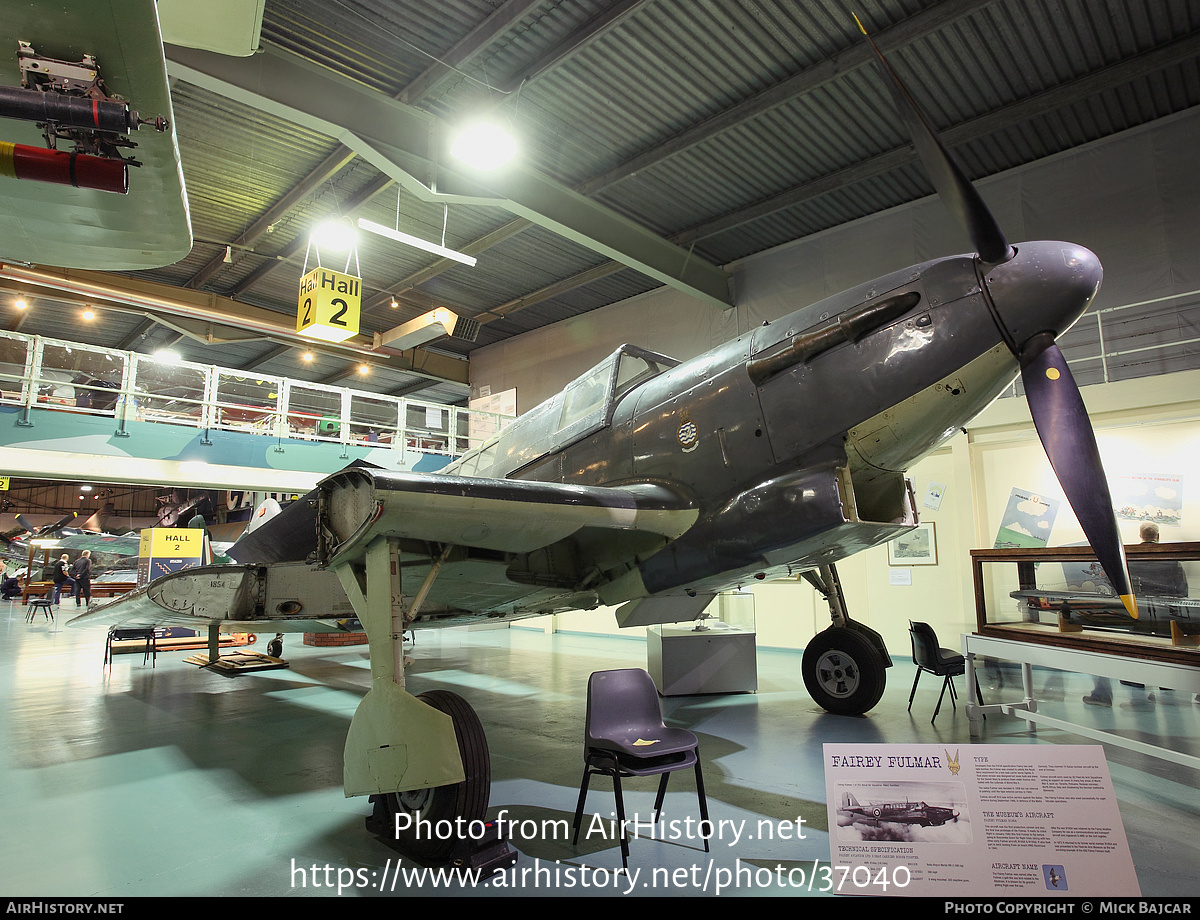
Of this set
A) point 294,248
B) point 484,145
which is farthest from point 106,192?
point 294,248

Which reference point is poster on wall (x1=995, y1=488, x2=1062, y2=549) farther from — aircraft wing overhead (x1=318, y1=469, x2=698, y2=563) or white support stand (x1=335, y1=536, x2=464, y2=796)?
white support stand (x1=335, y1=536, x2=464, y2=796)

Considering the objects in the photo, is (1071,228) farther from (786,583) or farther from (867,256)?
(786,583)

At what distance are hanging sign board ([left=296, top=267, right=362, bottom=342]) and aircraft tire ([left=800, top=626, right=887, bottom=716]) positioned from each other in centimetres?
803

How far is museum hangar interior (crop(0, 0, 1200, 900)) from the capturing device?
11.3ft

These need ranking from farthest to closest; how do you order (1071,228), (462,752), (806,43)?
(1071,228) → (806,43) → (462,752)

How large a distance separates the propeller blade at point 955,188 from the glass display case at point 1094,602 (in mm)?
2328

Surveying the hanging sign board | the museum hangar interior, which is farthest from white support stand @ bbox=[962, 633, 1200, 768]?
the hanging sign board

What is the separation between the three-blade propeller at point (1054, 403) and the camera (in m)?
2.79

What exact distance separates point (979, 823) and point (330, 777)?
155 inches

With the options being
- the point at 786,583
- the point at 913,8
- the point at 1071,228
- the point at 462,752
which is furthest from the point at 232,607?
the point at 1071,228

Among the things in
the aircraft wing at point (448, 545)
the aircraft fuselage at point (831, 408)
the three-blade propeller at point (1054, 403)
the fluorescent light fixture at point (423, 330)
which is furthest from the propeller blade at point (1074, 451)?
the fluorescent light fixture at point (423, 330)

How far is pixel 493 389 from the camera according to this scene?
61.2ft

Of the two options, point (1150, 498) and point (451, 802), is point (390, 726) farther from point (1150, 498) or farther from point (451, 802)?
point (1150, 498)
